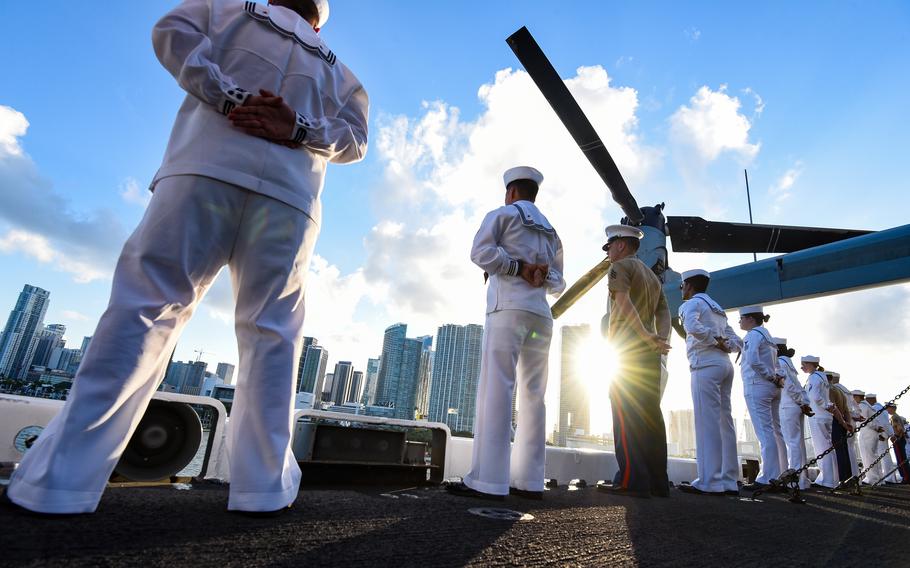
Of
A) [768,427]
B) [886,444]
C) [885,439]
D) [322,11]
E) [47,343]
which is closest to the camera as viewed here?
[322,11]

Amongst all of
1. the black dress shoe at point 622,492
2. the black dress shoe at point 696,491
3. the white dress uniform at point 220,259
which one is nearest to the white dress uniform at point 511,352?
the black dress shoe at point 622,492

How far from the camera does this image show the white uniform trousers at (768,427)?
18.4 feet

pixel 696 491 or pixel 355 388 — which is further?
pixel 355 388

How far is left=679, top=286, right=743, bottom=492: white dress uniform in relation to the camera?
163 inches

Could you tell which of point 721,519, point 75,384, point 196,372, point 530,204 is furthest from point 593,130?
point 196,372

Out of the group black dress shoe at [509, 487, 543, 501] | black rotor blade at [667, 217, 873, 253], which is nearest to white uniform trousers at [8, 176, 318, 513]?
black dress shoe at [509, 487, 543, 501]

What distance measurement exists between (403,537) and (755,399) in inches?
242

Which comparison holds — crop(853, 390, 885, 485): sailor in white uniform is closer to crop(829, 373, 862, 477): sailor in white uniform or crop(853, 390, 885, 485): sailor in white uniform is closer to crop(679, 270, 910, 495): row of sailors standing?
crop(829, 373, 862, 477): sailor in white uniform

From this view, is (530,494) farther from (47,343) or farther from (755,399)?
(47,343)

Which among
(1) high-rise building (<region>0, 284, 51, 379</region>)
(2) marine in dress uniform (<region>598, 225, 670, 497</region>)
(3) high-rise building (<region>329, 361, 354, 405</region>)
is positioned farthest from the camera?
(1) high-rise building (<region>0, 284, 51, 379</region>)

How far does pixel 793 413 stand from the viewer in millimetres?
7098

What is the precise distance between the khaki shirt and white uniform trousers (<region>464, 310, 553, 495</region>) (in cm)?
113

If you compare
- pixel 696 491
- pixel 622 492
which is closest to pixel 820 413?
pixel 696 491

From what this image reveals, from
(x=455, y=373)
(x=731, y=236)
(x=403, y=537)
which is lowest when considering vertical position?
(x=403, y=537)
